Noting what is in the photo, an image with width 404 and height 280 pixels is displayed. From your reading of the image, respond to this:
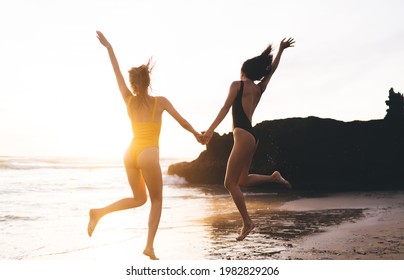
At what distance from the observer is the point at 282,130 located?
870 inches

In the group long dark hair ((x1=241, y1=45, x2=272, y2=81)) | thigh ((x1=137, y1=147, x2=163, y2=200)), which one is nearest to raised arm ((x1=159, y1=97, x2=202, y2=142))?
thigh ((x1=137, y1=147, x2=163, y2=200))

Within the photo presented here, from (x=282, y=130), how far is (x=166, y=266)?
662 inches

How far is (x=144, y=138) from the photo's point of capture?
5500 millimetres

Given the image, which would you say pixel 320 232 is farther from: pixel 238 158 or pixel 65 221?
pixel 65 221

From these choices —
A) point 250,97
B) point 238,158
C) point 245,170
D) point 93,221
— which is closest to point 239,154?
point 238,158

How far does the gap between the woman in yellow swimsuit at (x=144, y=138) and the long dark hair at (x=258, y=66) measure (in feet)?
3.70

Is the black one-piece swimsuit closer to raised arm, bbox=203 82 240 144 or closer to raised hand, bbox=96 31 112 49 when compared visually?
raised arm, bbox=203 82 240 144

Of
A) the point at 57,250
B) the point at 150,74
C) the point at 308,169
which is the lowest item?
the point at 57,250

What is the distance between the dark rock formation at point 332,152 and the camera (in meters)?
19.8

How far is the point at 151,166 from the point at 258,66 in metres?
2.01

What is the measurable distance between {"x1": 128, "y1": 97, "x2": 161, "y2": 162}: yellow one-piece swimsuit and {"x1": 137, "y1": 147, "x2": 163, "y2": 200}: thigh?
0.06 meters

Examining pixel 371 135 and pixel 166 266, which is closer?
pixel 166 266

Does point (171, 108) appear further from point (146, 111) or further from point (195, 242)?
point (195, 242)

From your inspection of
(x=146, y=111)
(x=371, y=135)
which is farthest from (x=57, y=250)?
(x=371, y=135)
